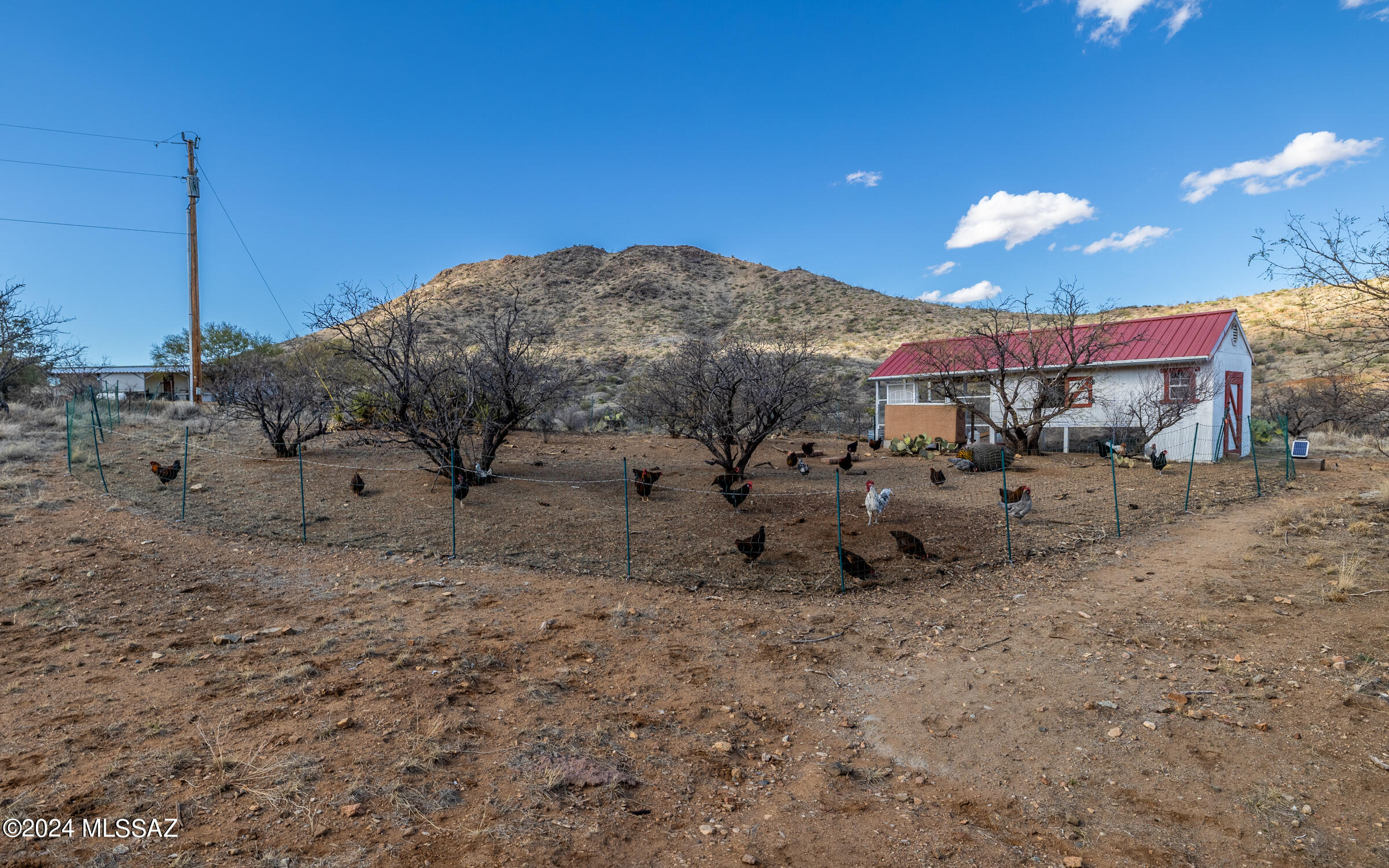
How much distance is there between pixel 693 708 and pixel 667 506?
727cm

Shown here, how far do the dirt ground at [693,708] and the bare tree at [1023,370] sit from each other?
11.2 meters

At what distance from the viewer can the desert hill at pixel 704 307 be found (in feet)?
133

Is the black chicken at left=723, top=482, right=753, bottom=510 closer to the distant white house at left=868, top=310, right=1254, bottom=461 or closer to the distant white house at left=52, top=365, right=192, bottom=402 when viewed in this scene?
the distant white house at left=868, top=310, right=1254, bottom=461

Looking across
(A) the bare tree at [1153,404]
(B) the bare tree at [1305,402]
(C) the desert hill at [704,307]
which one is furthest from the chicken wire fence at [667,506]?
(C) the desert hill at [704,307]

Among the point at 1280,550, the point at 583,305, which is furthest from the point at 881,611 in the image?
the point at 583,305

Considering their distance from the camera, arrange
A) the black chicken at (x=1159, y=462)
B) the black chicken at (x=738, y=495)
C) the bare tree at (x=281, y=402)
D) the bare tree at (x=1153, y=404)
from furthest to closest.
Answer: the bare tree at (x=1153, y=404) < the bare tree at (x=281, y=402) < the black chicken at (x=1159, y=462) < the black chicken at (x=738, y=495)

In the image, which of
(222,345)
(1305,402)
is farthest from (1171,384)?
(222,345)

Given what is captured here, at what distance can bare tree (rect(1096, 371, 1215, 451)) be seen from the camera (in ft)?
61.1

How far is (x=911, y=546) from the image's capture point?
9.15 metres

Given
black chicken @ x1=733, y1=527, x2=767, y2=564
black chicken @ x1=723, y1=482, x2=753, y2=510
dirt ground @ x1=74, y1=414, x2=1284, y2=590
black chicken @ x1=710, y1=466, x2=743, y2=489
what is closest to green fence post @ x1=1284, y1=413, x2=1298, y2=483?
dirt ground @ x1=74, y1=414, x2=1284, y2=590

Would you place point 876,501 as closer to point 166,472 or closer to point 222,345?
point 166,472

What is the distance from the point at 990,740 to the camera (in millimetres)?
4867

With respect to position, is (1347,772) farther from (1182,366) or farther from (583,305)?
(583,305)

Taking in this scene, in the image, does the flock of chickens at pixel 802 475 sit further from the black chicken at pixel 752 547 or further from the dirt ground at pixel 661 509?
Result: the dirt ground at pixel 661 509
